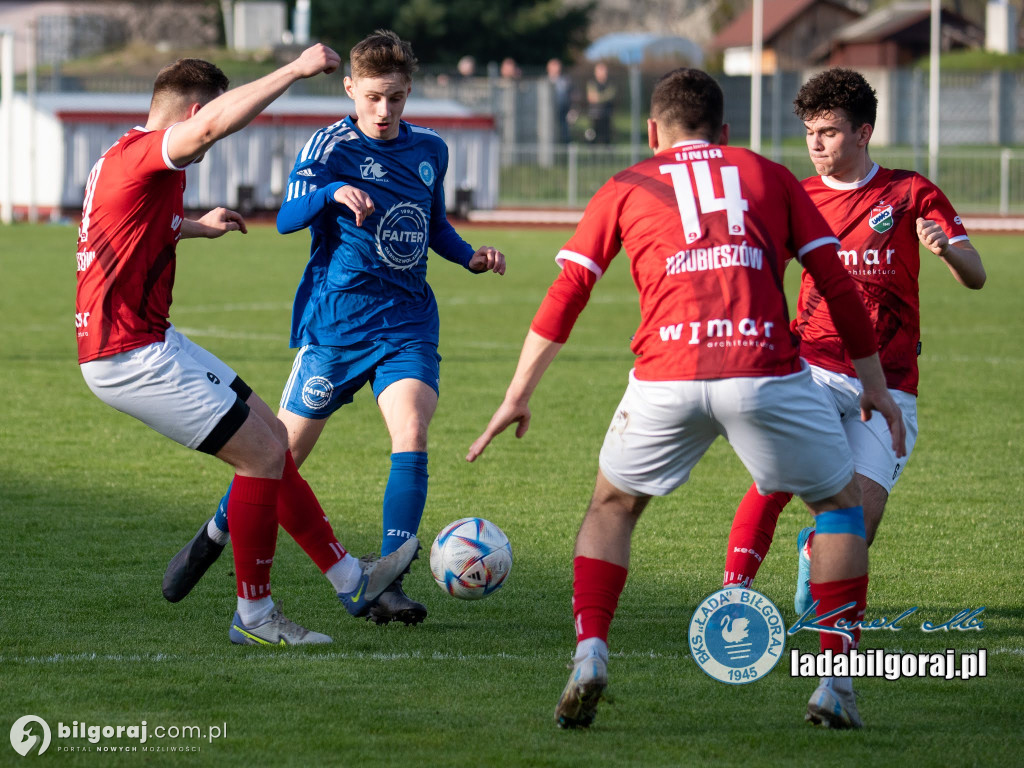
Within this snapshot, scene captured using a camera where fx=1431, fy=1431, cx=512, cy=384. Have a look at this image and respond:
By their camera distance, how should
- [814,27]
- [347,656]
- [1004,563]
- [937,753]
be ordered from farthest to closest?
[814,27] → [1004,563] → [347,656] → [937,753]

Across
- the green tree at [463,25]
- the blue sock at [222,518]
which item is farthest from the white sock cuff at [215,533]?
the green tree at [463,25]

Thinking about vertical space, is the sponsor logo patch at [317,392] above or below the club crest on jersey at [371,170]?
below

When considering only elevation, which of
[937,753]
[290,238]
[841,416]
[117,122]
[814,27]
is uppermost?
[814,27]

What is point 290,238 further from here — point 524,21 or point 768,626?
point 768,626

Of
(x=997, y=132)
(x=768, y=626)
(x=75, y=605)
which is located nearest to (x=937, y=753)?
(x=768, y=626)

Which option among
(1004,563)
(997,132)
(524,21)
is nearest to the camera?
(1004,563)

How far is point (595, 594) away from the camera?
14.1 ft

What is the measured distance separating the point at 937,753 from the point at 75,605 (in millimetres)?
3293

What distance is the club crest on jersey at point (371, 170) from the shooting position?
5.89m

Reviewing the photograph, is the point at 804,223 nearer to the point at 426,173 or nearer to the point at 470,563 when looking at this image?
the point at 470,563

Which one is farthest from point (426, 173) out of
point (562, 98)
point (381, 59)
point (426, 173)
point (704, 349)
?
point (562, 98)

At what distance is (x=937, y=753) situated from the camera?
404cm

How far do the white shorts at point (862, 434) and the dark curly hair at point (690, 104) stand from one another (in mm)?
1353

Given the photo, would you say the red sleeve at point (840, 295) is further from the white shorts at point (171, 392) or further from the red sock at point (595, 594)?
the white shorts at point (171, 392)
